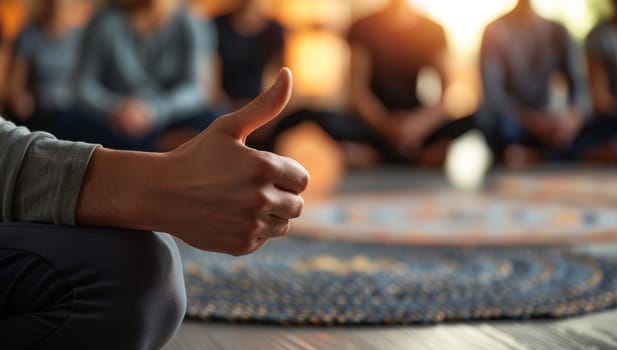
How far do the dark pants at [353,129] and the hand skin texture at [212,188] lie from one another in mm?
2983

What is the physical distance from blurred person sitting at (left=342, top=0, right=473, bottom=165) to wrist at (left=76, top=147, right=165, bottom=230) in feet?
9.74

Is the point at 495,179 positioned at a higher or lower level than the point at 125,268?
lower

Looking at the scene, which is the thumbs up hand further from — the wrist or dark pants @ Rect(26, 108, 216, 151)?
dark pants @ Rect(26, 108, 216, 151)

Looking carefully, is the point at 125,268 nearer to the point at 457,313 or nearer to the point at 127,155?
the point at 127,155

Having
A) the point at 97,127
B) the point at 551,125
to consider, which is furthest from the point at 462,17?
the point at 97,127

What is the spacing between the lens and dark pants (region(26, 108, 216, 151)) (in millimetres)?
2928

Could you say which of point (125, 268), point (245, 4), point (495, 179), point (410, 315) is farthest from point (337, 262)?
point (245, 4)

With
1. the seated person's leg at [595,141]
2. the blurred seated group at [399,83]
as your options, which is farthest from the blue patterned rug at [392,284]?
the seated person's leg at [595,141]

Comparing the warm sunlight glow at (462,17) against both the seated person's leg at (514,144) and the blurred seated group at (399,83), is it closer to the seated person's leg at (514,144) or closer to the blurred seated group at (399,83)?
the blurred seated group at (399,83)

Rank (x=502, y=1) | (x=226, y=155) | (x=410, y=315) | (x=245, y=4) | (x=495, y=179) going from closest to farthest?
(x=226, y=155) < (x=410, y=315) < (x=495, y=179) < (x=245, y=4) < (x=502, y=1)

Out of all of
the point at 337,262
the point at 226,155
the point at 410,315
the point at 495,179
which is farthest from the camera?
the point at 495,179

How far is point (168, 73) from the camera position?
3.06 meters

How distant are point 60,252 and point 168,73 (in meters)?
2.48

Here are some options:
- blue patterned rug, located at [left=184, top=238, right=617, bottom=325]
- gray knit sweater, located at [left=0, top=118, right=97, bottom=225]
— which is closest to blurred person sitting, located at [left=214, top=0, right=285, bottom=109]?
blue patterned rug, located at [left=184, top=238, right=617, bottom=325]
